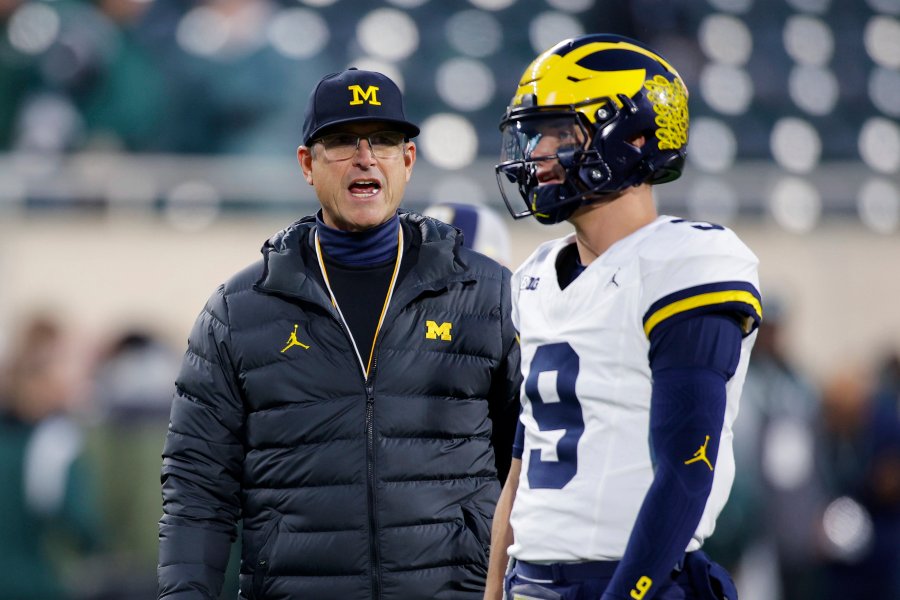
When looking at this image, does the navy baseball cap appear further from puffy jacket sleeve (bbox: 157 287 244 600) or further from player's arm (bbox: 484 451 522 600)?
player's arm (bbox: 484 451 522 600)

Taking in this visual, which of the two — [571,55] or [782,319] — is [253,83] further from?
[571,55]

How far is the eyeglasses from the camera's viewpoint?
2803 mm

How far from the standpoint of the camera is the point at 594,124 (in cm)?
229

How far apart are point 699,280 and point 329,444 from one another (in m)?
0.93

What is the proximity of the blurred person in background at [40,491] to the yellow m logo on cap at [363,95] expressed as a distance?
9.20 feet

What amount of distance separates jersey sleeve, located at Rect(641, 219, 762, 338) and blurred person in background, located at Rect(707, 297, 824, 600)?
149 inches

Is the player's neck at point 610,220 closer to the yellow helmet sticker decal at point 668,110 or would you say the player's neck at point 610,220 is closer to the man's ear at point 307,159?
the yellow helmet sticker decal at point 668,110

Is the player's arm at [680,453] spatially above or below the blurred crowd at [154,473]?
above

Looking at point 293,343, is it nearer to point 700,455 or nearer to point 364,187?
point 364,187

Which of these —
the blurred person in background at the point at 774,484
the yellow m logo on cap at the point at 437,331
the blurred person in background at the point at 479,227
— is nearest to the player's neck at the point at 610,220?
the yellow m logo on cap at the point at 437,331

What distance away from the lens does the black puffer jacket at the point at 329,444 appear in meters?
2.67

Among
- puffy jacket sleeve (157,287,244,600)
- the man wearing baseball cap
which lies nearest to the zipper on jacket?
the man wearing baseball cap

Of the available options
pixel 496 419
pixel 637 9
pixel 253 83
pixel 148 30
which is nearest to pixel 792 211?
pixel 637 9

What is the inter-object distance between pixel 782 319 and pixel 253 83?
3.24 metres
